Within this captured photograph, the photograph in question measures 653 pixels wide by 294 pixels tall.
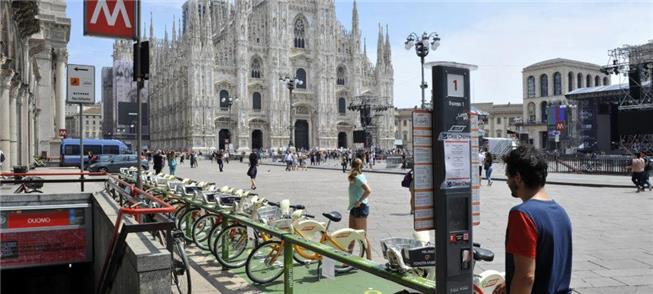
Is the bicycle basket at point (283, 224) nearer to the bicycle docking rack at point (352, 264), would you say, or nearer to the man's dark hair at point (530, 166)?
the bicycle docking rack at point (352, 264)

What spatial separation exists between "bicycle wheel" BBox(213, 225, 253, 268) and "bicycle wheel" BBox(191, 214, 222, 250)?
0.86m

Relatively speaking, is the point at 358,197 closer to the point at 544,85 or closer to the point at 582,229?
the point at 582,229

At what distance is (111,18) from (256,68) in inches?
2252

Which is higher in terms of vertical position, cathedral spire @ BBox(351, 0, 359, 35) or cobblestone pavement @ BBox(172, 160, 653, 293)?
cathedral spire @ BBox(351, 0, 359, 35)

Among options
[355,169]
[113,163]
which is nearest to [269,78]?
[113,163]

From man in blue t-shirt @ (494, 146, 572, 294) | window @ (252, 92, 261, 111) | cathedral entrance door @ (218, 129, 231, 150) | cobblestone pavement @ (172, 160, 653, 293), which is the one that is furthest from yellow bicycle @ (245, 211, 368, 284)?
window @ (252, 92, 261, 111)

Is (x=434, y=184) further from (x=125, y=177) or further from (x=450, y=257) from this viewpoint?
(x=125, y=177)

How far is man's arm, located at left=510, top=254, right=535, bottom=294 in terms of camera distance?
229 cm

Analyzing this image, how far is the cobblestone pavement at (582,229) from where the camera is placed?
6.00 m

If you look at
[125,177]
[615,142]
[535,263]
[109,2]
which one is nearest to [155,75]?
[615,142]

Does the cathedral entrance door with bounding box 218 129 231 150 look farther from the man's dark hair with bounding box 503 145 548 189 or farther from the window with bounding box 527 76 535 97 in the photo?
the man's dark hair with bounding box 503 145 548 189

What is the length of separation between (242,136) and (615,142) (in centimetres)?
3715

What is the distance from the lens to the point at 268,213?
6871mm

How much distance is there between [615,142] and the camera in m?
39.0
